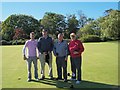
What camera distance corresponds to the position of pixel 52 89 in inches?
381

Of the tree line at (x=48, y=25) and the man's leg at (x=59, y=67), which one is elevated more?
the tree line at (x=48, y=25)

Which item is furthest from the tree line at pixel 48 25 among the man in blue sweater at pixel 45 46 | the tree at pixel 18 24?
the man in blue sweater at pixel 45 46

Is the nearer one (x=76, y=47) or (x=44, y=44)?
(x=76, y=47)

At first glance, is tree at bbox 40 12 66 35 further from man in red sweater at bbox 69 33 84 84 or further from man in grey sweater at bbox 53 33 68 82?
man in red sweater at bbox 69 33 84 84

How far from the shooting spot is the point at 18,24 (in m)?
86.8

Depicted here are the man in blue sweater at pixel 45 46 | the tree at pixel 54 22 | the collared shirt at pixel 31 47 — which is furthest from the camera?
the tree at pixel 54 22

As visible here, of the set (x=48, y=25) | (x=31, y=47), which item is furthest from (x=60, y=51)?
(x=48, y=25)

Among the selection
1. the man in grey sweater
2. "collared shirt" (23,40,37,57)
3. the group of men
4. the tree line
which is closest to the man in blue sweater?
the group of men

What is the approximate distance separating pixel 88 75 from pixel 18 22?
7677cm

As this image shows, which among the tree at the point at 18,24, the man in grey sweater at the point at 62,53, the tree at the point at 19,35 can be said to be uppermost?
the tree at the point at 18,24

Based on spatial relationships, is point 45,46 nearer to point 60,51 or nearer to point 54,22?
point 60,51

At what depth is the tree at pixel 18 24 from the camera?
82750 mm

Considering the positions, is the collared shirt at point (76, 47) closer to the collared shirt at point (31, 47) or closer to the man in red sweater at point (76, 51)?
the man in red sweater at point (76, 51)

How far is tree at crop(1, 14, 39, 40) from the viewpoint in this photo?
8275 centimetres
